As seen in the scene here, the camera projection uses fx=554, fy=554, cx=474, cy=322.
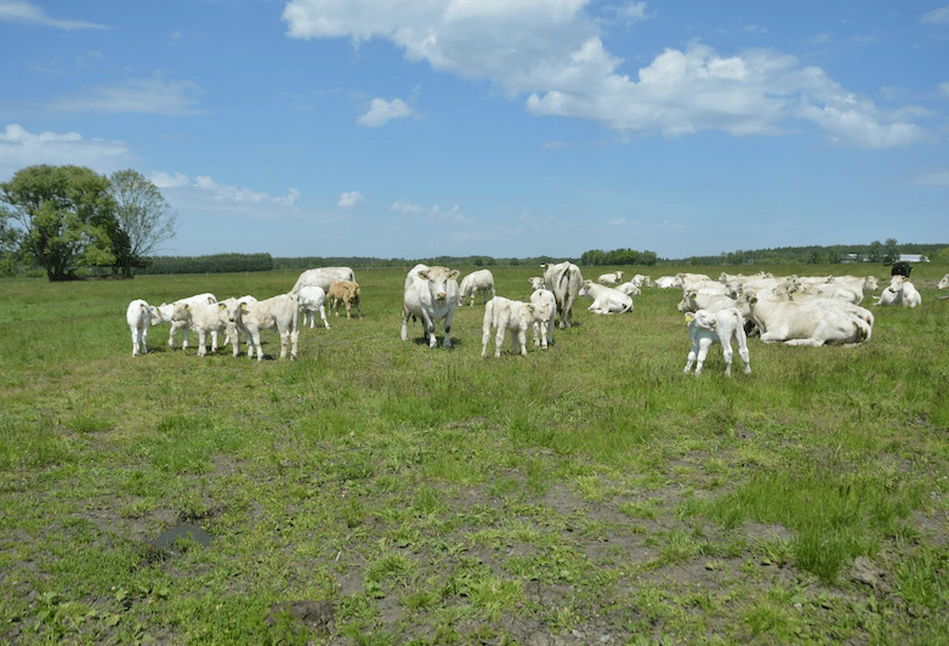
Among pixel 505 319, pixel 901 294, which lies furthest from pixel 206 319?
pixel 901 294

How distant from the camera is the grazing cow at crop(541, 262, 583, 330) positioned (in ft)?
62.5

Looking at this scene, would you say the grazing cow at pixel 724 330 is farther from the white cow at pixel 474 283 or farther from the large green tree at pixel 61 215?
the large green tree at pixel 61 215

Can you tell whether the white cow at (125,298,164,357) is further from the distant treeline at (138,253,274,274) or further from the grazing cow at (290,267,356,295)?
the distant treeline at (138,253,274,274)

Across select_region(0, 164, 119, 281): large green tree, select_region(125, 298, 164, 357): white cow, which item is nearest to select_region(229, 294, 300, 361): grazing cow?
select_region(125, 298, 164, 357): white cow

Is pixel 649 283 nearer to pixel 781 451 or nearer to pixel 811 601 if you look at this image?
pixel 781 451

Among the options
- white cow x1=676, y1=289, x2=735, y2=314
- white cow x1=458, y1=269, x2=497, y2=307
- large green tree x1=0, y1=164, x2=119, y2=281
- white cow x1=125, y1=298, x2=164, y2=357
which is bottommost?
white cow x1=125, y1=298, x2=164, y2=357

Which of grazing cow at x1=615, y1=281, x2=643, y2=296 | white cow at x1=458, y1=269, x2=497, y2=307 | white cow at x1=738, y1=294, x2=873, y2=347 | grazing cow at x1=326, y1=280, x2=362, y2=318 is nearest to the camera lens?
white cow at x1=738, y1=294, x2=873, y2=347

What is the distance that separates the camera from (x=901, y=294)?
23953 millimetres

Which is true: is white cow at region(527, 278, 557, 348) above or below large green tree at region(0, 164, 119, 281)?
below

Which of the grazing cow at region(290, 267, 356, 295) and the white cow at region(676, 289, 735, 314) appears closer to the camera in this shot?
the white cow at region(676, 289, 735, 314)

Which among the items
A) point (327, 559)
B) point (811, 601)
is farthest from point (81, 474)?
point (811, 601)

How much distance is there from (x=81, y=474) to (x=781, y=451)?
29.6 feet

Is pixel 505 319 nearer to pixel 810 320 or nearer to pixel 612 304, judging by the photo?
pixel 810 320

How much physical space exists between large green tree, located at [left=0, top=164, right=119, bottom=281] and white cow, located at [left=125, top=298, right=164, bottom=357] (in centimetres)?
5879
